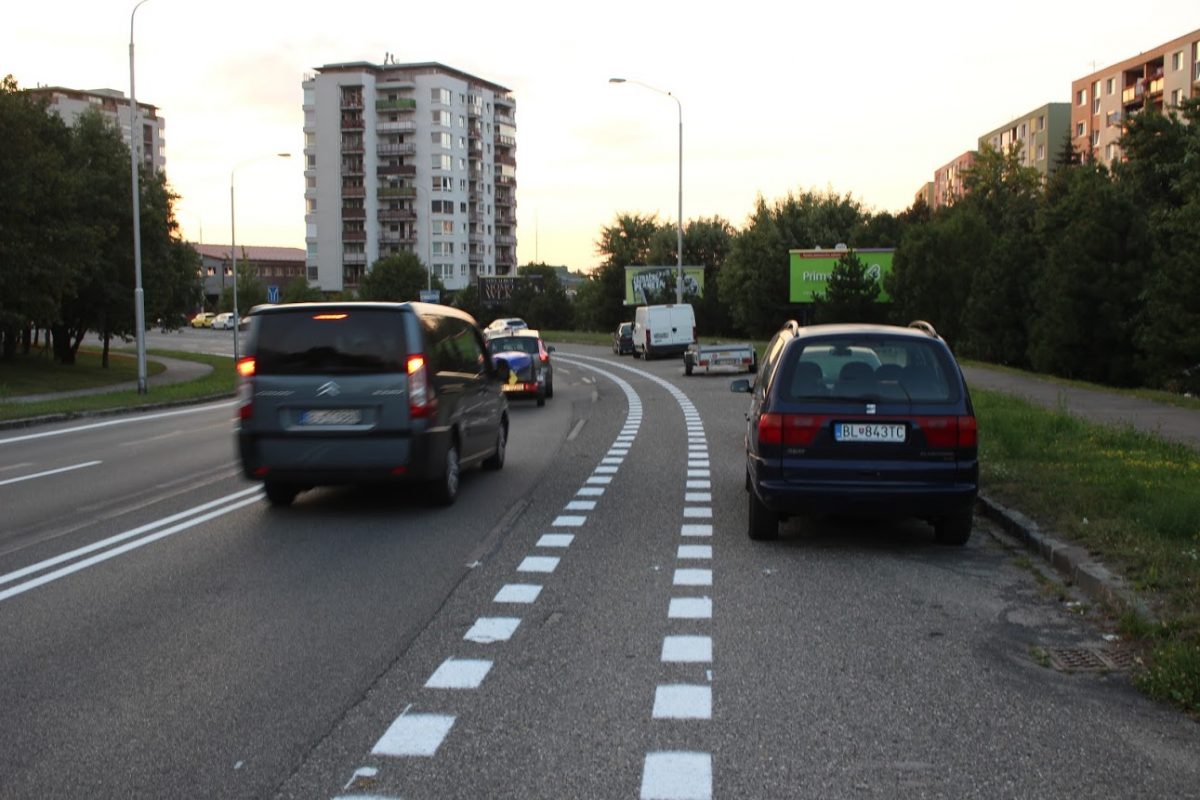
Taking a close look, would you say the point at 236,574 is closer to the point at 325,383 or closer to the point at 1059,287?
the point at 325,383

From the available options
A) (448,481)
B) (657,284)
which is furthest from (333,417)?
(657,284)

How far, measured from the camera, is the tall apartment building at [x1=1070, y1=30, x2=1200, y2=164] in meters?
83.8

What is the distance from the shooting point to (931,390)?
9.17 m

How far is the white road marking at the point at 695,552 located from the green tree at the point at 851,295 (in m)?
51.1

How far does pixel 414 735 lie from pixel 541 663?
Answer: 119 centimetres

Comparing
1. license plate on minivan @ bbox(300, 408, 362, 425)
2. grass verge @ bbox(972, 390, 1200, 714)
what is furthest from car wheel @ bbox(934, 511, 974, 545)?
license plate on minivan @ bbox(300, 408, 362, 425)

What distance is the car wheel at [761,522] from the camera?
9.50 metres

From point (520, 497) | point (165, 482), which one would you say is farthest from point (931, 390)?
point (165, 482)

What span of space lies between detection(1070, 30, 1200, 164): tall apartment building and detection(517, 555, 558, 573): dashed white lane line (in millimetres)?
77888

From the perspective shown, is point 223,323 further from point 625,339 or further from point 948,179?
point 948,179

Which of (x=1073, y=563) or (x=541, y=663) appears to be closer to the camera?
(x=541, y=663)

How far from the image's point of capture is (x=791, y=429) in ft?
30.0

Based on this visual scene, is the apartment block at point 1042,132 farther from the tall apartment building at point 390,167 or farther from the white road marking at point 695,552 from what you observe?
the white road marking at point 695,552

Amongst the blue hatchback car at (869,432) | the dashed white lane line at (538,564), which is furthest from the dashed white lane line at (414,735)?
the blue hatchback car at (869,432)
